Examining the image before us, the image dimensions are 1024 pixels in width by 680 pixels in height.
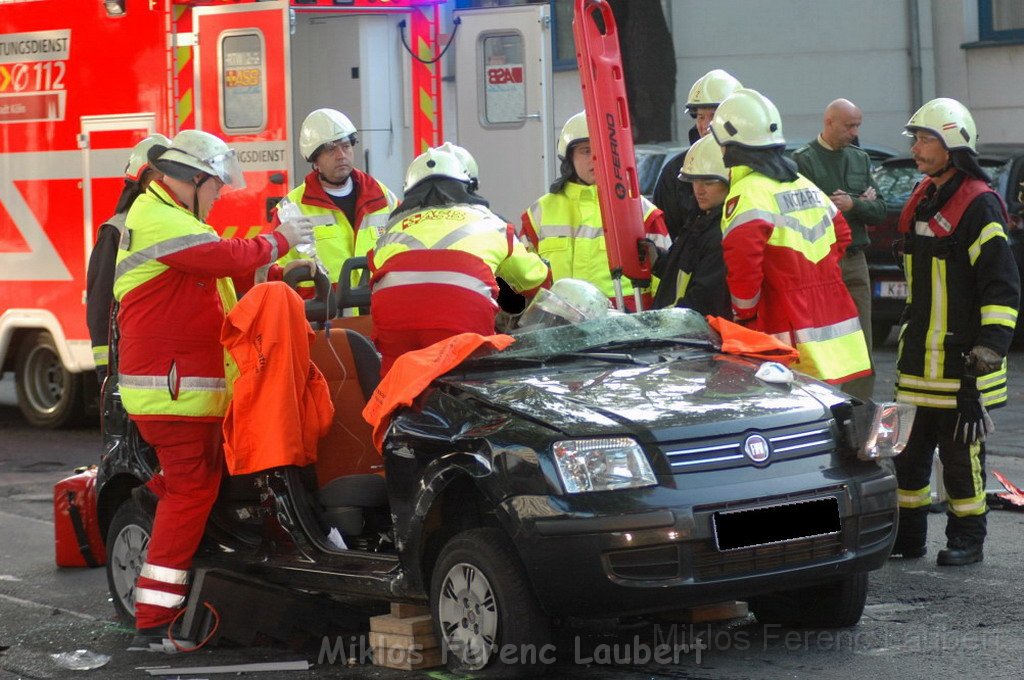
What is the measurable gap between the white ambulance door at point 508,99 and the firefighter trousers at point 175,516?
187 inches

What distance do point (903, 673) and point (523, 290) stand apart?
6.77ft

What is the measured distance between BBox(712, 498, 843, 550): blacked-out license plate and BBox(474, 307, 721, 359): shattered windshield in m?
0.96

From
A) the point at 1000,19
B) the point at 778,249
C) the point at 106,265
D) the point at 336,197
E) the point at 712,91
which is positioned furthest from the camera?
the point at 1000,19

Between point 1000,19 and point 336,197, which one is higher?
point 1000,19

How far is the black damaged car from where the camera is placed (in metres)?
5.16

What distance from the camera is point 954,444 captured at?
24.2 feet

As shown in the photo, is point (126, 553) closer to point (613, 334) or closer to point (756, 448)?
point (613, 334)

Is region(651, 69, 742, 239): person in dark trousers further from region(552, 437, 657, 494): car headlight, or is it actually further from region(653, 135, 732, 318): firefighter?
region(552, 437, 657, 494): car headlight

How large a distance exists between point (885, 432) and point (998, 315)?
1.70 m

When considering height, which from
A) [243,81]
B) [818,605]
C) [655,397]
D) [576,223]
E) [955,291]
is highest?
[243,81]

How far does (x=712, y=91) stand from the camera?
8664 mm

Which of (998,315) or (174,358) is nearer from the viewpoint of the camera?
(174,358)

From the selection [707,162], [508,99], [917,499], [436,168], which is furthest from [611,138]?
[508,99]

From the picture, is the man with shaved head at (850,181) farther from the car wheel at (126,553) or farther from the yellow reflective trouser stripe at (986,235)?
the car wheel at (126,553)
